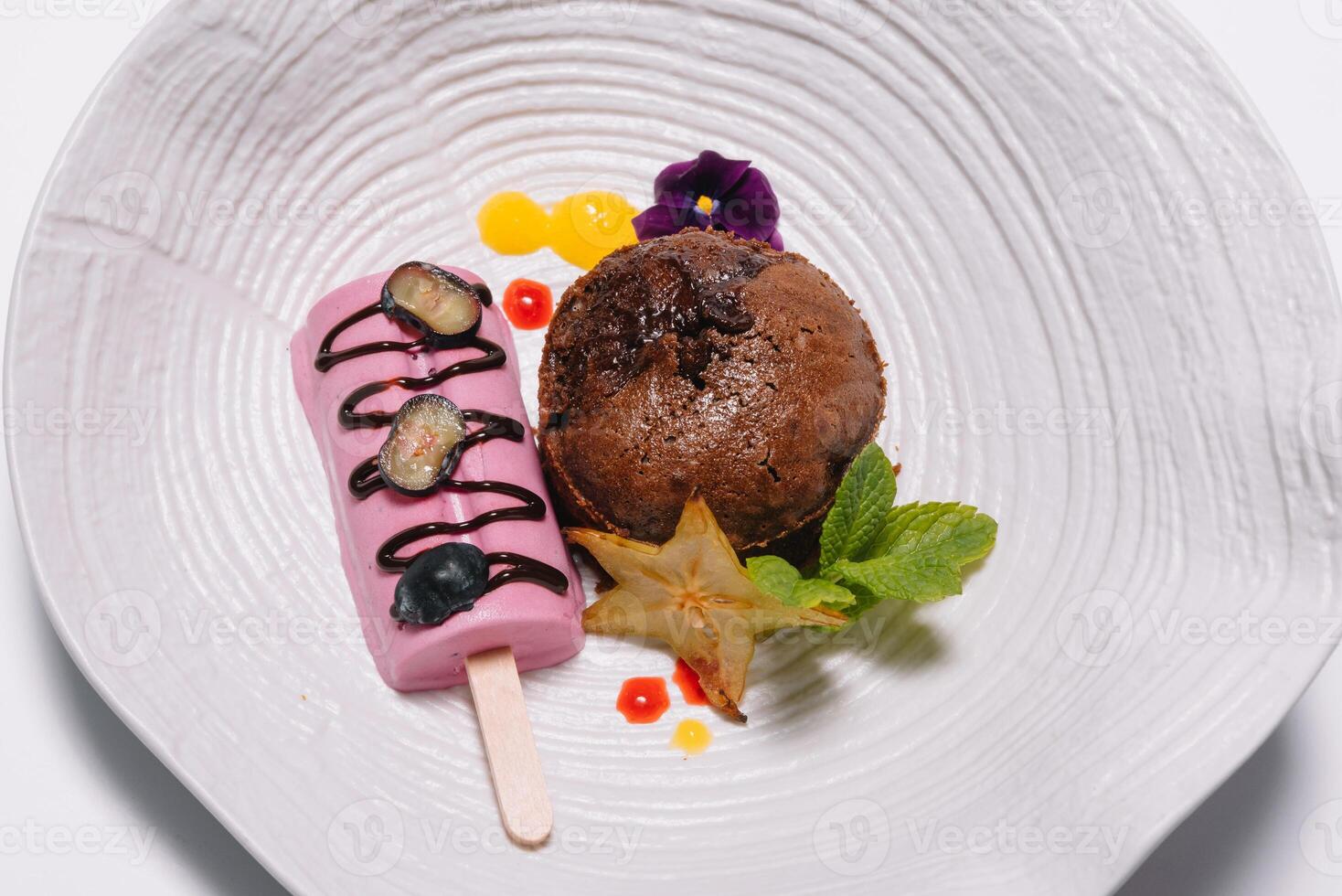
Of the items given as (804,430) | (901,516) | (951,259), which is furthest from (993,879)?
(951,259)

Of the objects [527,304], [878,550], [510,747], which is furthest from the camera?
[527,304]

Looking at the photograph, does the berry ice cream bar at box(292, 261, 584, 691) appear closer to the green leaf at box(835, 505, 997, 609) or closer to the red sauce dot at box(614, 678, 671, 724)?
the red sauce dot at box(614, 678, 671, 724)

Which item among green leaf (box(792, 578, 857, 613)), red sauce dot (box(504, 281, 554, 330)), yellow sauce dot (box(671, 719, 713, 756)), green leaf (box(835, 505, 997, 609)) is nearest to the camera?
green leaf (box(792, 578, 857, 613))

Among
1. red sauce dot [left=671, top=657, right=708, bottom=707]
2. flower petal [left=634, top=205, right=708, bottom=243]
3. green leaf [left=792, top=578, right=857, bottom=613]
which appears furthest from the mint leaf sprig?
flower petal [left=634, top=205, right=708, bottom=243]

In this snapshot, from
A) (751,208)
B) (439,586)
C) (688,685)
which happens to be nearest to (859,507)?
(688,685)

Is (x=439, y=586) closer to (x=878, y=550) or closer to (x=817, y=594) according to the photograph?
(x=817, y=594)

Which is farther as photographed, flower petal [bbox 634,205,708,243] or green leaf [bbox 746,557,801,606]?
flower petal [bbox 634,205,708,243]

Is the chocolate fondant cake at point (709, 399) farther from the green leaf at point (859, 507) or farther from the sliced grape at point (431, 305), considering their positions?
the sliced grape at point (431, 305)

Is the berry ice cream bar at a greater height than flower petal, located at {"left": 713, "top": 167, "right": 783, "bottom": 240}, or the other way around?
flower petal, located at {"left": 713, "top": 167, "right": 783, "bottom": 240}
